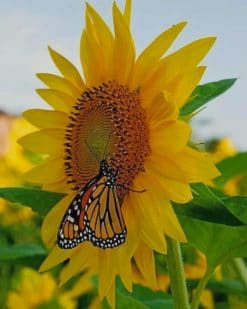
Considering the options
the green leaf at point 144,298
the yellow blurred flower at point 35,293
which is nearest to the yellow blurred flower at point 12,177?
the yellow blurred flower at point 35,293

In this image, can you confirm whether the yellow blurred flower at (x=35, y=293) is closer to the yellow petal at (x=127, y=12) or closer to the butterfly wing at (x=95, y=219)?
the butterfly wing at (x=95, y=219)

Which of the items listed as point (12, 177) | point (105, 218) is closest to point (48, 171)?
point (105, 218)

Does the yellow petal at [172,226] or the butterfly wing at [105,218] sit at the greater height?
the yellow petal at [172,226]

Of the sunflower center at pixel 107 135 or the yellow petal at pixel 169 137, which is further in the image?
the sunflower center at pixel 107 135

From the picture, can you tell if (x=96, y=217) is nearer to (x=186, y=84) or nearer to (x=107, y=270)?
(x=107, y=270)

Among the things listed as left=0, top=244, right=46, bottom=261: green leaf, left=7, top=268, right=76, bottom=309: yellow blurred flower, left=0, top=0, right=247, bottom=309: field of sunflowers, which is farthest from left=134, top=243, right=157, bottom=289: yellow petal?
left=7, top=268, right=76, bottom=309: yellow blurred flower

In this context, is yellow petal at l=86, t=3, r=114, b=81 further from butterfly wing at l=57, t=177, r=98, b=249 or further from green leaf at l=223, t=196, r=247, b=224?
green leaf at l=223, t=196, r=247, b=224

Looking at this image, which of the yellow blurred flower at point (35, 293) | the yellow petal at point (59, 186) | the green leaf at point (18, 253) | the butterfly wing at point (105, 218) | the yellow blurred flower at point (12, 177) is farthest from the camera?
the yellow blurred flower at point (12, 177)

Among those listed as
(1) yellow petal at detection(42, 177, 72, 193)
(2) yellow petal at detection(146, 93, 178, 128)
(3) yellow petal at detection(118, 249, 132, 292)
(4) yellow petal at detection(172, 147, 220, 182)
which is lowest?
(3) yellow petal at detection(118, 249, 132, 292)
